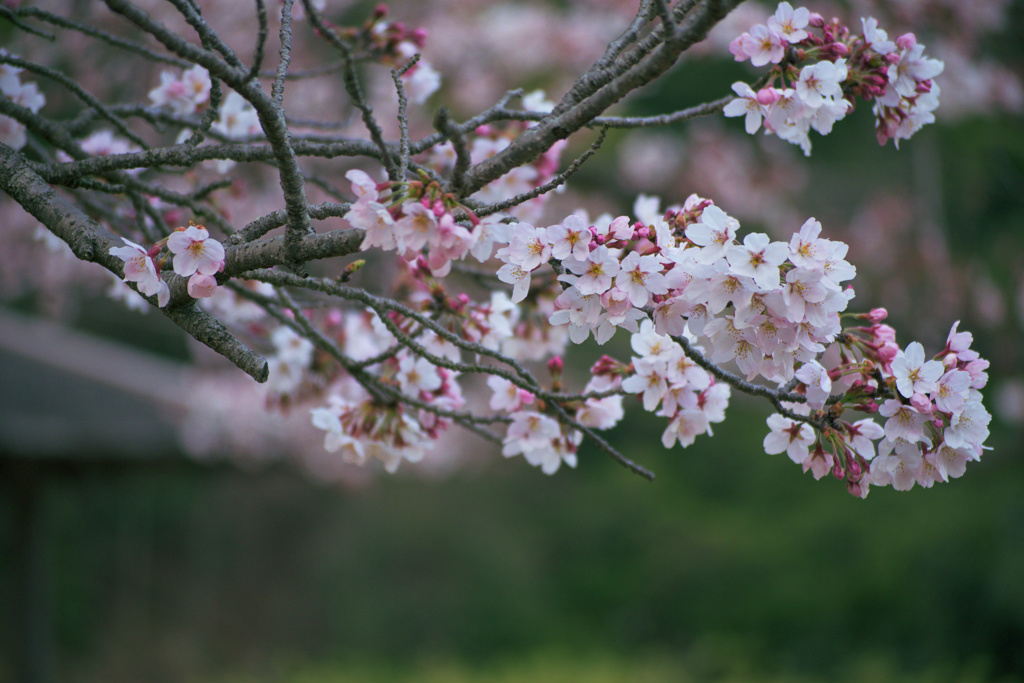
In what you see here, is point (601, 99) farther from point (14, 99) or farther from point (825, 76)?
point (14, 99)

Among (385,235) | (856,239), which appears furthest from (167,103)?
(856,239)

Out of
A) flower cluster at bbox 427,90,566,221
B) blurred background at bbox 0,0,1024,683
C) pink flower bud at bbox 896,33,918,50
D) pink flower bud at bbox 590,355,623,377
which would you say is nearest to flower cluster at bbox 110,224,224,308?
pink flower bud at bbox 590,355,623,377

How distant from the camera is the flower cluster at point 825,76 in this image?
3.40ft

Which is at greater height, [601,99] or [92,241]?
[601,99]

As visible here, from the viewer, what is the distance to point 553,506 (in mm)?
8078

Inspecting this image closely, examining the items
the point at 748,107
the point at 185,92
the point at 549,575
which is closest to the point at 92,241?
the point at 185,92

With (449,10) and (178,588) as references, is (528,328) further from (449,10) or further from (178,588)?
(178,588)

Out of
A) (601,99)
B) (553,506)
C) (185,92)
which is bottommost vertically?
(601,99)

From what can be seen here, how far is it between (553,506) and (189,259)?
748 centimetres

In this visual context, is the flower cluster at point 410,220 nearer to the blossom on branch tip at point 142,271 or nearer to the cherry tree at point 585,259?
the cherry tree at point 585,259

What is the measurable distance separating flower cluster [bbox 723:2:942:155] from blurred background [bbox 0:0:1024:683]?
1.76 meters

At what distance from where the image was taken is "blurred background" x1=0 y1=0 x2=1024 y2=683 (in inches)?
159

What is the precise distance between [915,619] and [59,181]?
5603 millimetres

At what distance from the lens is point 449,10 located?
514cm
